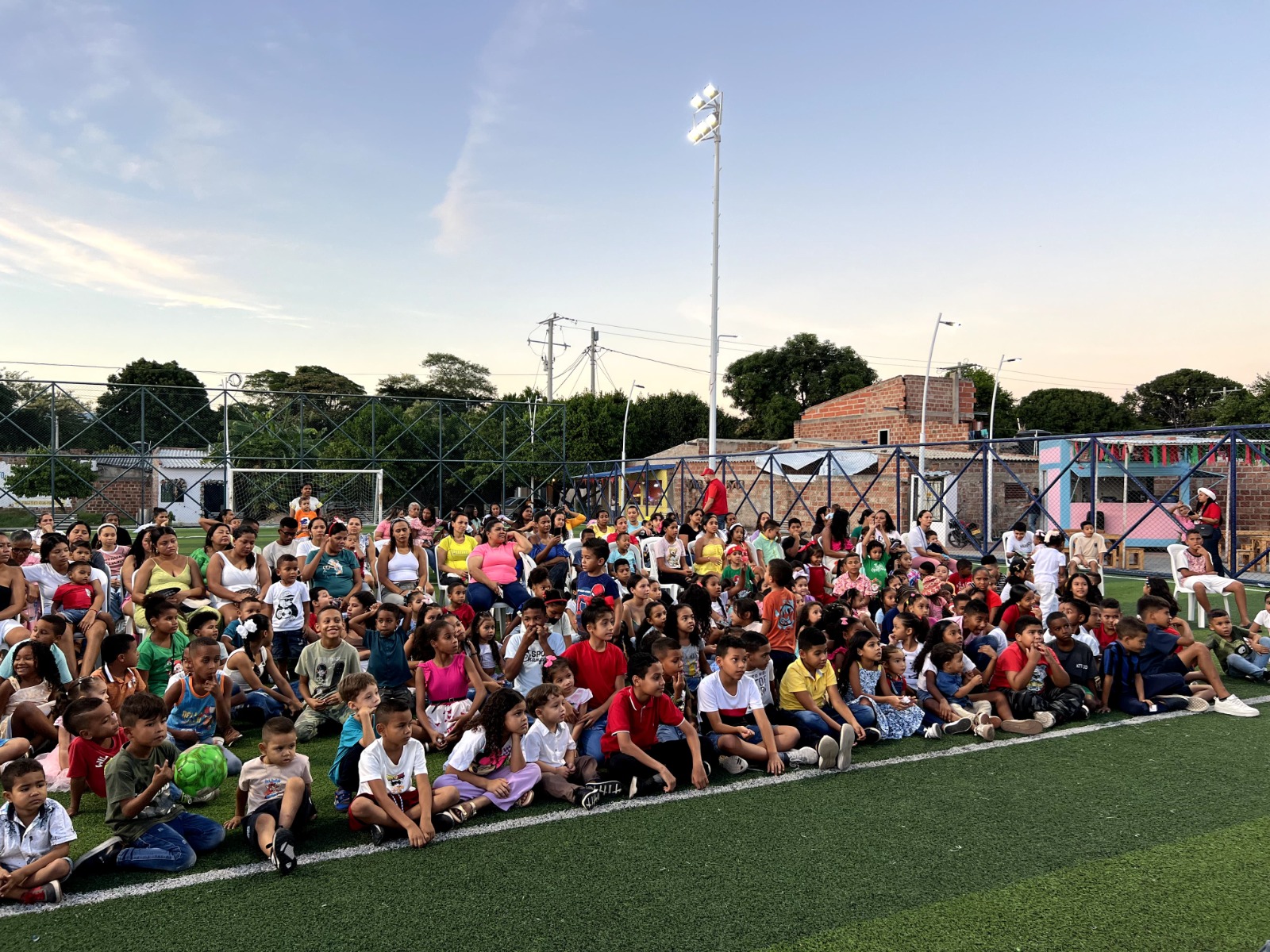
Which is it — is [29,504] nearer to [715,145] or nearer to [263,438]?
[263,438]

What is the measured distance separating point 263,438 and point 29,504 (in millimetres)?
6381

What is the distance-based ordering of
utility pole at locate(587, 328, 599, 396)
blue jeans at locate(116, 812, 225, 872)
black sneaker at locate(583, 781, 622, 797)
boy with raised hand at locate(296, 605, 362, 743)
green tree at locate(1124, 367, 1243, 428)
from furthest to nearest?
green tree at locate(1124, 367, 1243, 428), utility pole at locate(587, 328, 599, 396), boy with raised hand at locate(296, 605, 362, 743), black sneaker at locate(583, 781, 622, 797), blue jeans at locate(116, 812, 225, 872)

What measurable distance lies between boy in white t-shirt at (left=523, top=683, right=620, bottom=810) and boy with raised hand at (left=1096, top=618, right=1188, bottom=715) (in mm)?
4295

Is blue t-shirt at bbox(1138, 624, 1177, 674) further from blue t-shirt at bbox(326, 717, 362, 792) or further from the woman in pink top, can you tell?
blue t-shirt at bbox(326, 717, 362, 792)

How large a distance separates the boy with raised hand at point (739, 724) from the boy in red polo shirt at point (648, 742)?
27cm

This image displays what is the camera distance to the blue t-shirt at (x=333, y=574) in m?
8.53

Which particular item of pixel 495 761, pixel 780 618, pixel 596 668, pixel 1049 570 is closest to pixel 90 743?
pixel 495 761

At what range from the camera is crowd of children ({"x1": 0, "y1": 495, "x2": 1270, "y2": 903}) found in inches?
175

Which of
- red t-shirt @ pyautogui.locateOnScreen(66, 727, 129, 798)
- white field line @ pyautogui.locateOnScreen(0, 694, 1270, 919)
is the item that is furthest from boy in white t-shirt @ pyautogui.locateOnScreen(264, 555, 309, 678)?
white field line @ pyautogui.locateOnScreen(0, 694, 1270, 919)

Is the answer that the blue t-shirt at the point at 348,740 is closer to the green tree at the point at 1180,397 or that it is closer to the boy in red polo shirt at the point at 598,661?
the boy in red polo shirt at the point at 598,661

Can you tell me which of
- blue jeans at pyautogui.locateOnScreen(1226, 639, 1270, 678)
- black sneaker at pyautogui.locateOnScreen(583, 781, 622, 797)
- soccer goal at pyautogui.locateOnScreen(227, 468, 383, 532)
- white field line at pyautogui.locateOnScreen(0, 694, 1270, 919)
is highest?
soccer goal at pyautogui.locateOnScreen(227, 468, 383, 532)

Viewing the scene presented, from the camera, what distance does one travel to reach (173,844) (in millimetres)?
4203

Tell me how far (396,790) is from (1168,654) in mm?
6136

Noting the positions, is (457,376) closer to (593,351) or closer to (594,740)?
(593,351)
